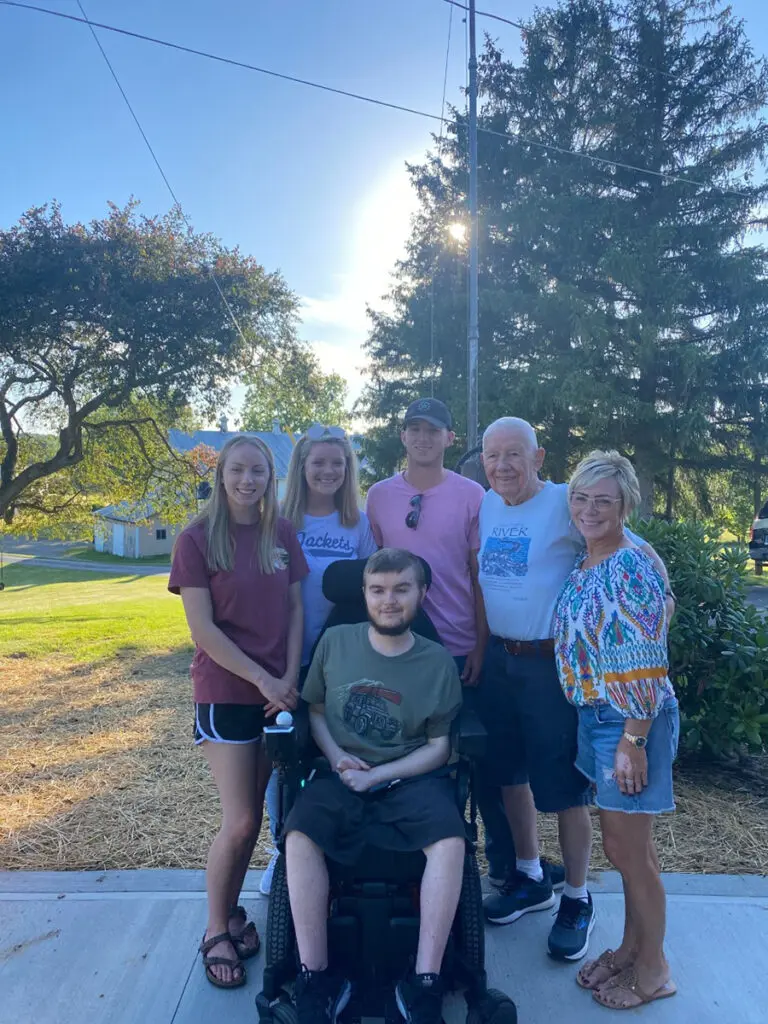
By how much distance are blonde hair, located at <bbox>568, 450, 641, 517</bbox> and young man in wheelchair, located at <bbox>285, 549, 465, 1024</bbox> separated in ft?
2.11

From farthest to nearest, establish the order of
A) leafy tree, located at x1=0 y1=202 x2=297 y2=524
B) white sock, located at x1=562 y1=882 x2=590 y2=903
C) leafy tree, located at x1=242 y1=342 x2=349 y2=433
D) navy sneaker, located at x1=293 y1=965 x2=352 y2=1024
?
1. leafy tree, located at x1=242 y1=342 x2=349 y2=433
2. leafy tree, located at x1=0 y1=202 x2=297 y2=524
3. white sock, located at x1=562 y1=882 x2=590 y2=903
4. navy sneaker, located at x1=293 y1=965 x2=352 y2=1024

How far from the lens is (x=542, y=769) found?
241cm

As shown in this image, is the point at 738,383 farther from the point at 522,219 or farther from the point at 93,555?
the point at 93,555

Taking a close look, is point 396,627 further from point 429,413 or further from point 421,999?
point 421,999

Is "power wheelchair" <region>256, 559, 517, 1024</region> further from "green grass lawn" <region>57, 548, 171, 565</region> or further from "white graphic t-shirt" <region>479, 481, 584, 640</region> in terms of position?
"green grass lawn" <region>57, 548, 171, 565</region>

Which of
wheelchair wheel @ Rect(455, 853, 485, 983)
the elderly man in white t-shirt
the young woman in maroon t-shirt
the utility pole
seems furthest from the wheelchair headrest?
the utility pole

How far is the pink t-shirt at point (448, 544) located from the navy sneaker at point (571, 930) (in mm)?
972

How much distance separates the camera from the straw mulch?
3.12 metres

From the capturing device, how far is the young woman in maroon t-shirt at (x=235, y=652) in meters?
2.34

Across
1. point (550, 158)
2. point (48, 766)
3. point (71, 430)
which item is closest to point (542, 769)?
point (48, 766)

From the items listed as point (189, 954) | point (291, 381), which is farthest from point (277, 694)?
point (291, 381)

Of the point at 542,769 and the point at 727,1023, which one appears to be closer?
the point at 727,1023

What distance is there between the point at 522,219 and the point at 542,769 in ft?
47.9

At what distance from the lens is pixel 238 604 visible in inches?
94.7
